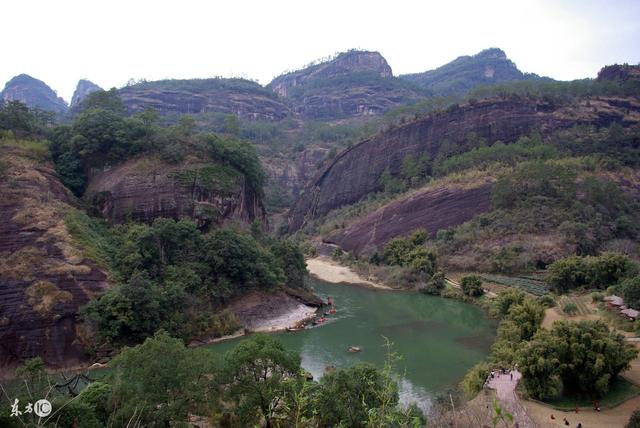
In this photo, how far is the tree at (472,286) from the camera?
42.4 metres

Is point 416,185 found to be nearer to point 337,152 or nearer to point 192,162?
A: point 337,152

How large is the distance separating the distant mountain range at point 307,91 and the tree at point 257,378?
119215mm

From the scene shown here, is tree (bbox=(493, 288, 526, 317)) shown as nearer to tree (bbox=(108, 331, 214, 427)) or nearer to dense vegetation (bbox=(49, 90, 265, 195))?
tree (bbox=(108, 331, 214, 427))

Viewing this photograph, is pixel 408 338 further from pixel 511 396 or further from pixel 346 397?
pixel 346 397

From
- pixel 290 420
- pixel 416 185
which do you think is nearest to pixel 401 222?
pixel 416 185

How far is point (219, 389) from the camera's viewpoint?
15.9m

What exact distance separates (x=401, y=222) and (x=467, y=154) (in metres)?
15.0

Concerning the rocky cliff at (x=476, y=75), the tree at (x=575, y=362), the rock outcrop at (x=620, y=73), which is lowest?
the tree at (x=575, y=362)

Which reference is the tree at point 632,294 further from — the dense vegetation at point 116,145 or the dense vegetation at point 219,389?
the dense vegetation at point 116,145

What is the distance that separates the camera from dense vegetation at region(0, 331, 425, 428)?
14289mm

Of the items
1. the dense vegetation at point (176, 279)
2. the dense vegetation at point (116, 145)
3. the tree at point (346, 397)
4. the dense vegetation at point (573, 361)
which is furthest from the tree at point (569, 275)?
the dense vegetation at point (116, 145)

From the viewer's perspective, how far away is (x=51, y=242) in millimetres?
30391

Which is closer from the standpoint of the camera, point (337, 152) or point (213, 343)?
point (213, 343)

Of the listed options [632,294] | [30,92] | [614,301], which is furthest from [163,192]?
[30,92]
